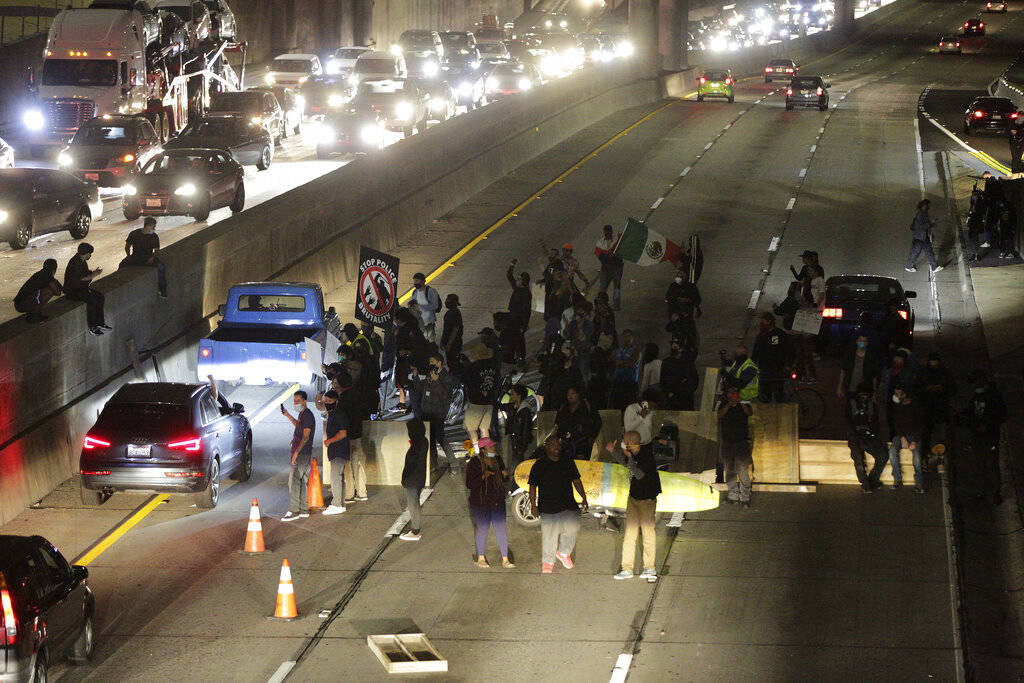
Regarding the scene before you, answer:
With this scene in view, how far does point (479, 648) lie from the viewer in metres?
12.9

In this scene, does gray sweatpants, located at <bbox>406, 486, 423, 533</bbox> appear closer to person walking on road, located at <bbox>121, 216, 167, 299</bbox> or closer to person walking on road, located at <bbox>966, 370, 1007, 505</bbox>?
person walking on road, located at <bbox>966, 370, 1007, 505</bbox>

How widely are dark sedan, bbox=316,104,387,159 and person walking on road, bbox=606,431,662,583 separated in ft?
101

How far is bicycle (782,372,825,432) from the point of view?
19.6 metres

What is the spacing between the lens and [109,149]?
123 feet

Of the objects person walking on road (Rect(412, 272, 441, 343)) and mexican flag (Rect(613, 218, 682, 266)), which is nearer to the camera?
person walking on road (Rect(412, 272, 441, 343))

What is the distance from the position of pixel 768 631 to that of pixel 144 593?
5615 mm

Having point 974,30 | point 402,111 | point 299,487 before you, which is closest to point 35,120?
point 402,111

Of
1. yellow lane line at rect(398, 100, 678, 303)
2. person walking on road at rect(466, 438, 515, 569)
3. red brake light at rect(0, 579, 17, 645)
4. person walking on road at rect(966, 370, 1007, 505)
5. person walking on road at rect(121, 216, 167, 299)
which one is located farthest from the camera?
yellow lane line at rect(398, 100, 678, 303)

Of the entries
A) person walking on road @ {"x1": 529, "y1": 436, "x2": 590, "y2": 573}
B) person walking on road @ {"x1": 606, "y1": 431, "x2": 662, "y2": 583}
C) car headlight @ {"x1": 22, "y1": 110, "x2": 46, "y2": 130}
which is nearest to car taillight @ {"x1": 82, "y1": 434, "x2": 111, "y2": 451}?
person walking on road @ {"x1": 529, "y1": 436, "x2": 590, "y2": 573}

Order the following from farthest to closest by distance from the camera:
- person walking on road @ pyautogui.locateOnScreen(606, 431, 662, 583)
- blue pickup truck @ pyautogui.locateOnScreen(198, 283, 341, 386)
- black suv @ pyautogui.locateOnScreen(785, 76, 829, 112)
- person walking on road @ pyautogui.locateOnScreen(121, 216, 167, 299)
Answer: black suv @ pyautogui.locateOnScreen(785, 76, 829, 112) < person walking on road @ pyautogui.locateOnScreen(121, 216, 167, 299) < blue pickup truck @ pyautogui.locateOnScreen(198, 283, 341, 386) < person walking on road @ pyautogui.locateOnScreen(606, 431, 662, 583)

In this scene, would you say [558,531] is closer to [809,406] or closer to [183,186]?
[809,406]

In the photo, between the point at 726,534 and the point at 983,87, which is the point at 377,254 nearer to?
the point at 726,534

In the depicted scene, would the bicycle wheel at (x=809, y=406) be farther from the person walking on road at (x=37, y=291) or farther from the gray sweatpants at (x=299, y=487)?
the person walking on road at (x=37, y=291)

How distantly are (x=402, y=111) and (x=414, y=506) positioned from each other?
107 feet
